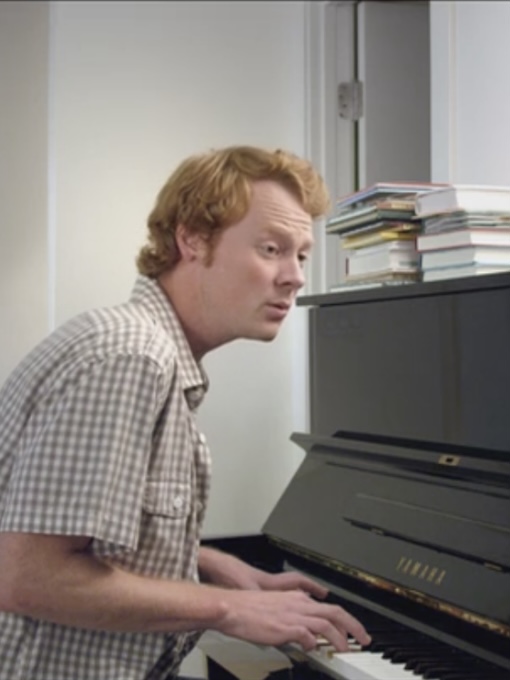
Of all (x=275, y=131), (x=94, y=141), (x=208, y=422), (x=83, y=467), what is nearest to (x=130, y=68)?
(x=94, y=141)

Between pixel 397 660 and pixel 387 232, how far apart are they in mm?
873

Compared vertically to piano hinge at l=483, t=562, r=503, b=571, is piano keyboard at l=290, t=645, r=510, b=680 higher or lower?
lower

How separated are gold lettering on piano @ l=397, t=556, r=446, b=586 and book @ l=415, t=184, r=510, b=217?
0.62m

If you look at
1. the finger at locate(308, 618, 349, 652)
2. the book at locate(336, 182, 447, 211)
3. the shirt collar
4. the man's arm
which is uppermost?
the book at locate(336, 182, 447, 211)

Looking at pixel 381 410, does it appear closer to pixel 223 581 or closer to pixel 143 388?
pixel 223 581

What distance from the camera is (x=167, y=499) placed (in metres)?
1.63

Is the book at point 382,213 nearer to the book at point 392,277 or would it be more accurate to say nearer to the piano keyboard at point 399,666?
the book at point 392,277

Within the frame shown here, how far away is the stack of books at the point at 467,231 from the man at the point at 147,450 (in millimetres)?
288

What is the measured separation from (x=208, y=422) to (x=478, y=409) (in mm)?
1560

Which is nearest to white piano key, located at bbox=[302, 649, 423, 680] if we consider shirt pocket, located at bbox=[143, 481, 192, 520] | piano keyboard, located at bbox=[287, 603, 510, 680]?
piano keyboard, located at bbox=[287, 603, 510, 680]

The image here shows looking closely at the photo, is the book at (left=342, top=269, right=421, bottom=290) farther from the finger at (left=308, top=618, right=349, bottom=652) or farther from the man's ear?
the finger at (left=308, top=618, right=349, bottom=652)

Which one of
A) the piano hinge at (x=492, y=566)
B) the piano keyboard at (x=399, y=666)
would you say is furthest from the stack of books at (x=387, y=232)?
the piano keyboard at (x=399, y=666)

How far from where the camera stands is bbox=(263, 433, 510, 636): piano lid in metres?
1.65

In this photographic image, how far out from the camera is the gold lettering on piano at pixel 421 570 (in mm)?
1713
